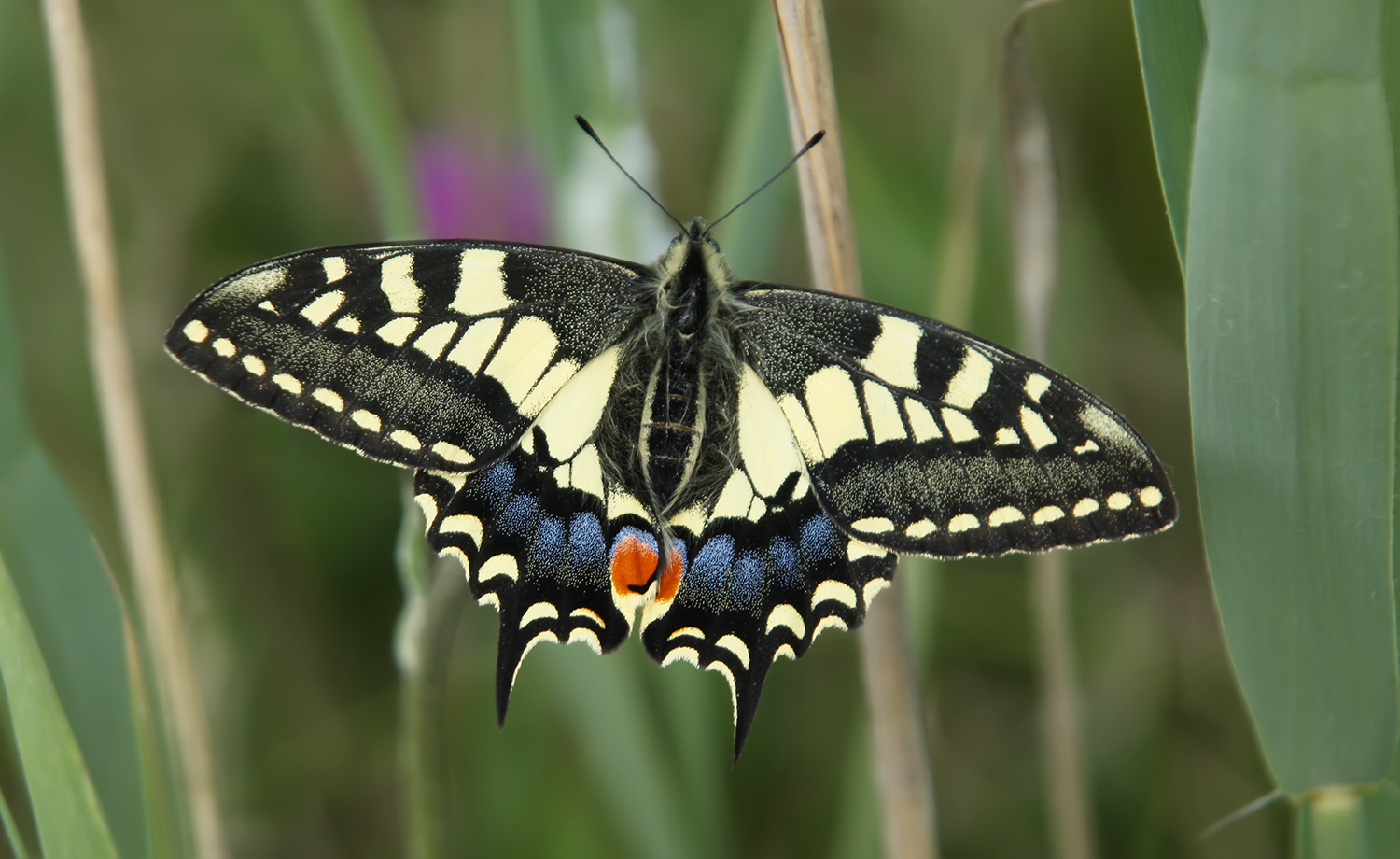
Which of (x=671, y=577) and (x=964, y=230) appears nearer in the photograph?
(x=671, y=577)

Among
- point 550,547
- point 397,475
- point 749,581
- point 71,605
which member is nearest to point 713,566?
point 749,581

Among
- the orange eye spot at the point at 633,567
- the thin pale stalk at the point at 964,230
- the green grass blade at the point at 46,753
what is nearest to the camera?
the green grass blade at the point at 46,753

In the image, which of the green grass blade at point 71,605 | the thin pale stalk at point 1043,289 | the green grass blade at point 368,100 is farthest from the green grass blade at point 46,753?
the thin pale stalk at point 1043,289

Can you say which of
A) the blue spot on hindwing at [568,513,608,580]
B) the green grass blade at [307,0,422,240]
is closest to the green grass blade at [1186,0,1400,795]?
the blue spot on hindwing at [568,513,608,580]

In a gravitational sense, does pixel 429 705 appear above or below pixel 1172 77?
below

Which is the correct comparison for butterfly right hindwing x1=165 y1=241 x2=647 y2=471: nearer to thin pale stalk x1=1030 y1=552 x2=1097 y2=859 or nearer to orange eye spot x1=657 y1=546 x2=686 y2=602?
orange eye spot x1=657 y1=546 x2=686 y2=602

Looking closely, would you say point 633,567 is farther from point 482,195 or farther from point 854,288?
point 482,195

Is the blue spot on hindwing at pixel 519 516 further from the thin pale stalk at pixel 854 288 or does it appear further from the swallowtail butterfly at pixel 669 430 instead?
the thin pale stalk at pixel 854 288
